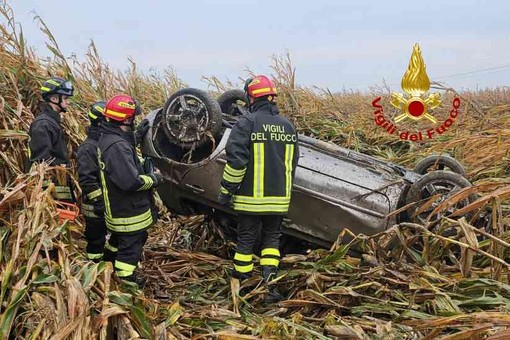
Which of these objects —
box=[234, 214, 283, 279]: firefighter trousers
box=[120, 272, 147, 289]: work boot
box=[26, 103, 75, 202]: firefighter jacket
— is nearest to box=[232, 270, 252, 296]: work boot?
box=[234, 214, 283, 279]: firefighter trousers

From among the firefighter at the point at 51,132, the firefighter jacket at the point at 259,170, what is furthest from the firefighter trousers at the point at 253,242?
the firefighter at the point at 51,132

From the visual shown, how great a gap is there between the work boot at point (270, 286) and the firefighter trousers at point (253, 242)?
32mm

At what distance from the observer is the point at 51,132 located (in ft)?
14.4

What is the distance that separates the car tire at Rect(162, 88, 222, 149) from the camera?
4.41 m

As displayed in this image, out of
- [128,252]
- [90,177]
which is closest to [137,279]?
[128,252]

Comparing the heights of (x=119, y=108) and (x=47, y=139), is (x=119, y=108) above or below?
above

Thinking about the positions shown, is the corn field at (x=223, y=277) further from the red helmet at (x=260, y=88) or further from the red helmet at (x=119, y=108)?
the red helmet at (x=260, y=88)

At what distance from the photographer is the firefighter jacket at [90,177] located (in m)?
4.19

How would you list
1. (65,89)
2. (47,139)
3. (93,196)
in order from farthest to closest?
(65,89) < (47,139) < (93,196)

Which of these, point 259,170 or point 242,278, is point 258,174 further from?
point 242,278

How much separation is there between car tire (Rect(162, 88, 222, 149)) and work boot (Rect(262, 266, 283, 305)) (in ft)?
4.07

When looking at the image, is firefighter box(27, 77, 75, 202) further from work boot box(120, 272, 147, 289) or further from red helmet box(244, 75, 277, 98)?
red helmet box(244, 75, 277, 98)

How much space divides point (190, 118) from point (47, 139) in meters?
1.19

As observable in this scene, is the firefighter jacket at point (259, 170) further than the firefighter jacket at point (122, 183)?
Yes
